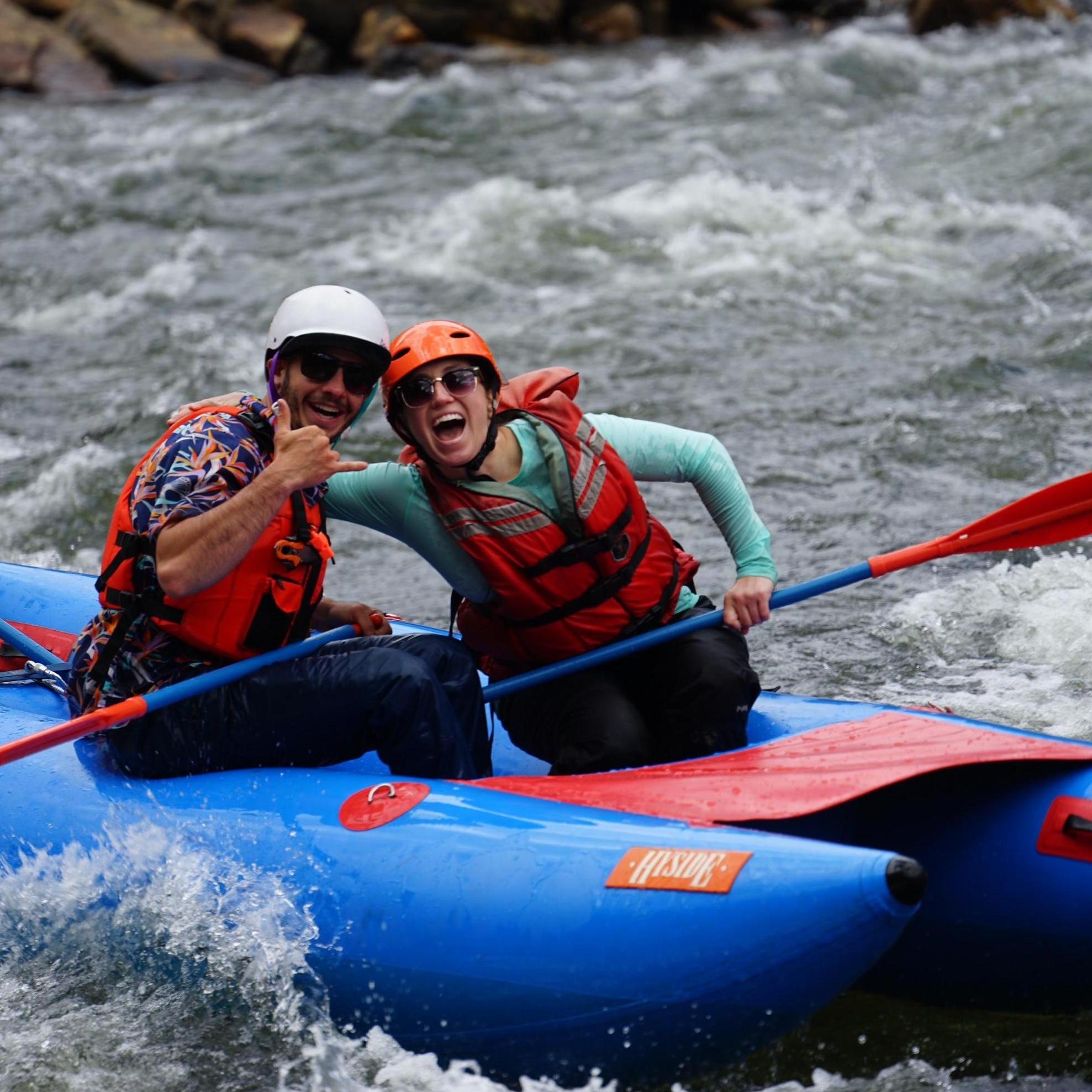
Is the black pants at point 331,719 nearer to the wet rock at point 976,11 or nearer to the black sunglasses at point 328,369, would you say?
the black sunglasses at point 328,369

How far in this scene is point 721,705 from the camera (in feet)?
10.2

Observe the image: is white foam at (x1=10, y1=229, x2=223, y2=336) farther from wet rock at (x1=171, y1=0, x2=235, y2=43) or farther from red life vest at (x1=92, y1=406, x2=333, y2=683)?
red life vest at (x1=92, y1=406, x2=333, y2=683)

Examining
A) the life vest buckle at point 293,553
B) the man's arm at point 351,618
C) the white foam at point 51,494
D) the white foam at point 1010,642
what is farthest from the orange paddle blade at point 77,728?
the white foam at point 51,494

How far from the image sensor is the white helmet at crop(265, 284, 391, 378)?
2943 mm

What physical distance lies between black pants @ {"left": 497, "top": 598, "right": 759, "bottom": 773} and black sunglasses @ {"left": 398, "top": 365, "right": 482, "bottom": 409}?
0.63 meters

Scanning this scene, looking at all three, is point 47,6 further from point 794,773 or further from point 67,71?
point 794,773

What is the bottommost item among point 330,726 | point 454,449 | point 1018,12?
point 330,726

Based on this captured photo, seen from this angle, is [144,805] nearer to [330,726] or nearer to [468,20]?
[330,726]

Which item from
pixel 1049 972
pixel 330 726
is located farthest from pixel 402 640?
pixel 1049 972

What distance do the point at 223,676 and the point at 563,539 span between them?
0.70 metres

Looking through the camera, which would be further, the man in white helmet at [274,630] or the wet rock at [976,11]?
the wet rock at [976,11]

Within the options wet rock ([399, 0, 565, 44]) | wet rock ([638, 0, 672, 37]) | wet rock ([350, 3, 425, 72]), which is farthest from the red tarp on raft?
wet rock ([638, 0, 672, 37])

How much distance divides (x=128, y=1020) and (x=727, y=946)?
117 cm

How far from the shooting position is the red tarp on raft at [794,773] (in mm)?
2715
